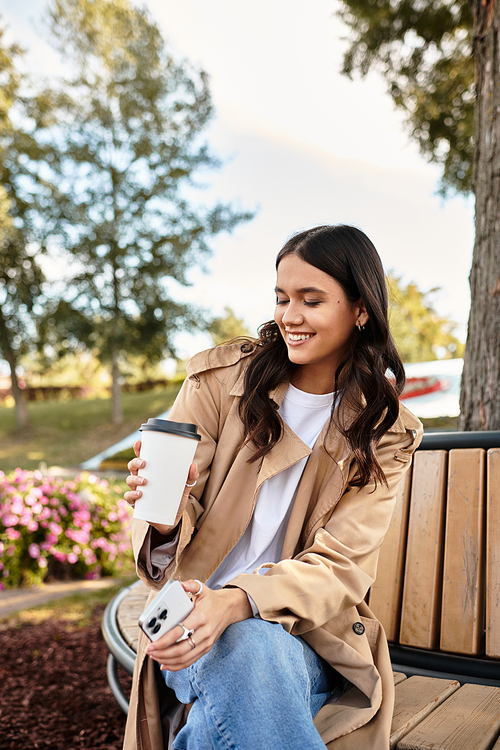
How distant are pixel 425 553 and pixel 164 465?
1228 millimetres

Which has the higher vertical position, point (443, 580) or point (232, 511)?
point (232, 511)

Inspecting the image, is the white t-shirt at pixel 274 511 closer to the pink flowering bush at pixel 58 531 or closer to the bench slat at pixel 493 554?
the bench slat at pixel 493 554

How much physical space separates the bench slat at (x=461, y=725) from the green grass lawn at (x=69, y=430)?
42.7 ft

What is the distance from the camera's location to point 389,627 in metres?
2.15

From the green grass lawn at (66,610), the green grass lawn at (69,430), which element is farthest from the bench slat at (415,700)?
the green grass lawn at (69,430)

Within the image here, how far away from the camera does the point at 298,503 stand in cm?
178

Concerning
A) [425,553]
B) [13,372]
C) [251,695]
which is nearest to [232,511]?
[251,695]

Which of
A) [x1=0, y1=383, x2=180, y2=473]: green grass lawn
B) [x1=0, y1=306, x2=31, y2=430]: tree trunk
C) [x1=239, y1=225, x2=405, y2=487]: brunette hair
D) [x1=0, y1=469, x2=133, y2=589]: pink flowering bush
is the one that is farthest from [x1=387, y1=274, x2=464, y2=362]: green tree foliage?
[x1=239, y1=225, x2=405, y2=487]: brunette hair

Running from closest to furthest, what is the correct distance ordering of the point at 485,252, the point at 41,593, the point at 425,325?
the point at 485,252
the point at 41,593
the point at 425,325

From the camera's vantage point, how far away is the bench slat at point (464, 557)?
202cm

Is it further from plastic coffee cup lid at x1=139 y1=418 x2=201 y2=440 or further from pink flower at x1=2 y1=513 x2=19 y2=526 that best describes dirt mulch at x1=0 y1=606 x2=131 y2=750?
plastic coffee cup lid at x1=139 y1=418 x2=201 y2=440

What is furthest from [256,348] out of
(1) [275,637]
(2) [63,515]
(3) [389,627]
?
(2) [63,515]

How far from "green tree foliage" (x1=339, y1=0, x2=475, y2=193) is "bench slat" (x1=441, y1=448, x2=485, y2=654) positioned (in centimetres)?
631

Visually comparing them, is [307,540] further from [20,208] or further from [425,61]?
[20,208]
